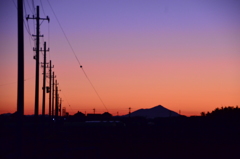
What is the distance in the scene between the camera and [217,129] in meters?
62.3

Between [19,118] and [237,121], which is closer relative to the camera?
[19,118]

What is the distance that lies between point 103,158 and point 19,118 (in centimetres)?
620

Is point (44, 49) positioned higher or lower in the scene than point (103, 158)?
higher

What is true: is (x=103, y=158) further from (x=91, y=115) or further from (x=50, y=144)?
(x=91, y=115)

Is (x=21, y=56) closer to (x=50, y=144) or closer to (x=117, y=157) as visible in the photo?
(x=117, y=157)

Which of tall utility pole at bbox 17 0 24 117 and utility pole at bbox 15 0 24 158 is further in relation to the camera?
tall utility pole at bbox 17 0 24 117

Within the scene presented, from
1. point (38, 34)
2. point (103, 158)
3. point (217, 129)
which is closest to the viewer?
point (103, 158)

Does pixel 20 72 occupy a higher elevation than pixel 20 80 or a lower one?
higher

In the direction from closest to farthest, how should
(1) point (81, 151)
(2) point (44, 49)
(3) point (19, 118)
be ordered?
(3) point (19, 118) < (1) point (81, 151) < (2) point (44, 49)

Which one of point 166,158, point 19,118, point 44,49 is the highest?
point 44,49

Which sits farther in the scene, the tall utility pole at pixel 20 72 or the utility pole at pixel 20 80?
the tall utility pole at pixel 20 72

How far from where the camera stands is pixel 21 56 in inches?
816

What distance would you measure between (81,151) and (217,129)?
4004 cm

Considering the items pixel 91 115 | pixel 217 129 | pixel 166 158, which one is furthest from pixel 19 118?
pixel 91 115
